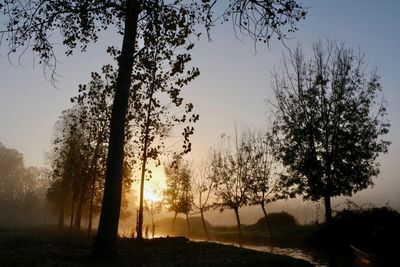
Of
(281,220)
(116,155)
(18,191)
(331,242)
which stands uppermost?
(18,191)

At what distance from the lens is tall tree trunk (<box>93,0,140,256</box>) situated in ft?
40.3

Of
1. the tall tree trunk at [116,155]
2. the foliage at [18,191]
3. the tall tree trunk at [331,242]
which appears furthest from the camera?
the foliage at [18,191]

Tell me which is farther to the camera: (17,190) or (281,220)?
(17,190)

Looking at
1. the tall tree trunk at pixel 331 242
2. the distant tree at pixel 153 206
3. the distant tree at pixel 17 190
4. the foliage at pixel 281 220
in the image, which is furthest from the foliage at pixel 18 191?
the tall tree trunk at pixel 331 242

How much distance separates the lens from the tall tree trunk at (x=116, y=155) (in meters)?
12.3

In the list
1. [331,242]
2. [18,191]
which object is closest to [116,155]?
[331,242]

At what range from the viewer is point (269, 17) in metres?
9.84

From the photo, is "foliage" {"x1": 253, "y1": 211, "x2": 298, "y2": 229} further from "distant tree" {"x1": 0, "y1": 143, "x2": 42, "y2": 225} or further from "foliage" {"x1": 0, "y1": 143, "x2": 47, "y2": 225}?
"distant tree" {"x1": 0, "y1": 143, "x2": 42, "y2": 225}

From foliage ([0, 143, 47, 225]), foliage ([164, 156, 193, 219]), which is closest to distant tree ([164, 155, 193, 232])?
foliage ([164, 156, 193, 219])

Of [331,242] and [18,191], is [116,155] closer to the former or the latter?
[331,242]

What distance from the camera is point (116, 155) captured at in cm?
1275

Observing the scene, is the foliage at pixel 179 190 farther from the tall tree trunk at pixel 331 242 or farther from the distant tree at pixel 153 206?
the tall tree trunk at pixel 331 242

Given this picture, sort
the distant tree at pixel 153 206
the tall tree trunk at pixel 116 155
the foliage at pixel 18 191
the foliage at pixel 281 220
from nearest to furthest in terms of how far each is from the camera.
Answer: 1. the tall tree trunk at pixel 116 155
2. the foliage at pixel 281 220
3. the distant tree at pixel 153 206
4. the foliage at pixel 18 191

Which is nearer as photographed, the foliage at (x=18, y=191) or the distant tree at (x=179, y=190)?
the distant tree at (x=179, y=190)
